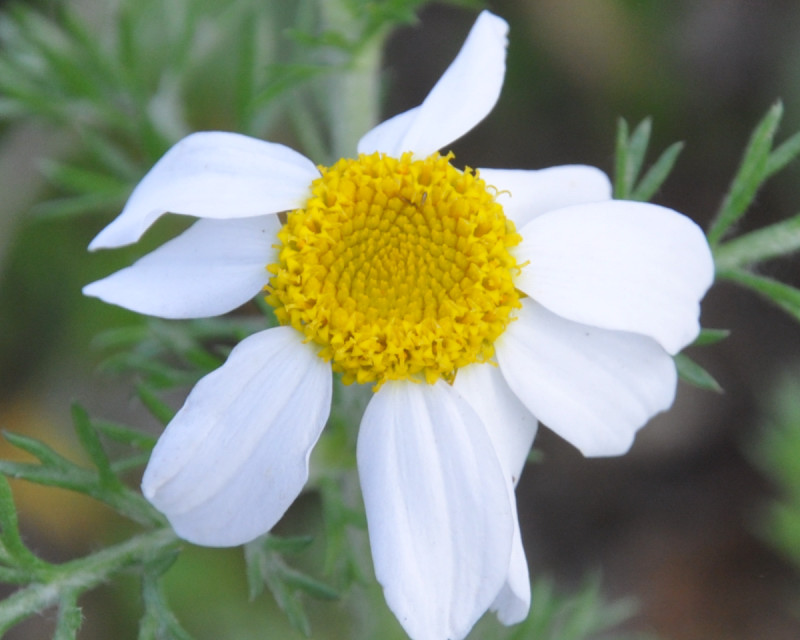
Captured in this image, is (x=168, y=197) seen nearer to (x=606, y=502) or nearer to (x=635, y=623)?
(x=606, y=502)

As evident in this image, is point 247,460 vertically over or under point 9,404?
over

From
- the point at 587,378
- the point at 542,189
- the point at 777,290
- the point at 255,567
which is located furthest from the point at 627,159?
the point at 255,567

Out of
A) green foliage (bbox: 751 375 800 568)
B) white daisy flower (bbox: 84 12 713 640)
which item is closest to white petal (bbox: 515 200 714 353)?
white daisy flower (bbox: 84 12 713 640)

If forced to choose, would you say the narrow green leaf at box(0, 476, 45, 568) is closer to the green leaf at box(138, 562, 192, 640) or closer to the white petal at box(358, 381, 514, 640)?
the green leaf at box(138, 562, 192, 640)

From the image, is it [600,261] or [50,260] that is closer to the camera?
[600,261]

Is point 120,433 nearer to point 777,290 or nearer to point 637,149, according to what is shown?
point 637,149

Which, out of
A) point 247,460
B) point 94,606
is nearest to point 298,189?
point 247,460
